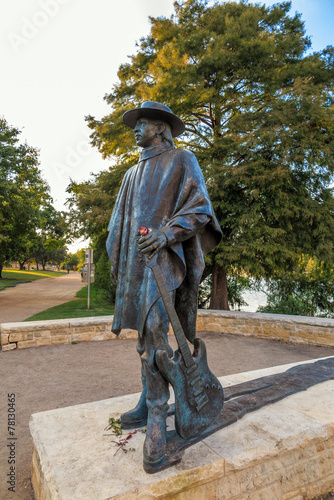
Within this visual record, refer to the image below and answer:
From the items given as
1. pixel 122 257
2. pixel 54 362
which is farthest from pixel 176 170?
pixel 54 362

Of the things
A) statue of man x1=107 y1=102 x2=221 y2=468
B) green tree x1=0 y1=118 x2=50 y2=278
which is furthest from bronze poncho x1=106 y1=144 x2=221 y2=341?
green tree x1=0 y1=118 x2=50 y2=278

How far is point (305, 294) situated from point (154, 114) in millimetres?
10848

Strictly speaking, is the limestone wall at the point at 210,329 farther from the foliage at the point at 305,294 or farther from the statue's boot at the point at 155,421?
the statue's boot at the point at 155,421

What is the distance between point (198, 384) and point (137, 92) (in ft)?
35.5

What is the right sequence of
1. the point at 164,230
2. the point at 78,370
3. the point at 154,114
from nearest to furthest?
the point at 164,230
the point at 154,114
the point at 78,370

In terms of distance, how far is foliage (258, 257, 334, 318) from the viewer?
10805mm

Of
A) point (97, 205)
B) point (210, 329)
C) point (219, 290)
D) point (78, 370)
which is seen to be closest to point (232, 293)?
point (219, 290)

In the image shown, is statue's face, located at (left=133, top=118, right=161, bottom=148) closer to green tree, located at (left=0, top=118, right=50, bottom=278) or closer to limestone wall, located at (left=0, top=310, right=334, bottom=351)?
limestone wall, located at (left=0, top=310, right=334, bottom=351)

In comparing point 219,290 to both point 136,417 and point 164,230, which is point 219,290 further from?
point 164,230

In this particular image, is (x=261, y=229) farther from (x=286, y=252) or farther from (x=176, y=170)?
(x=176, y=170)

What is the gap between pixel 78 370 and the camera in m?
5.18

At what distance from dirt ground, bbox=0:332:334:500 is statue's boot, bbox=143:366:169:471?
1.25m

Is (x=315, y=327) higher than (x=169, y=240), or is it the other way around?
(x=169, y=240)

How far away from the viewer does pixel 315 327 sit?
688cm
